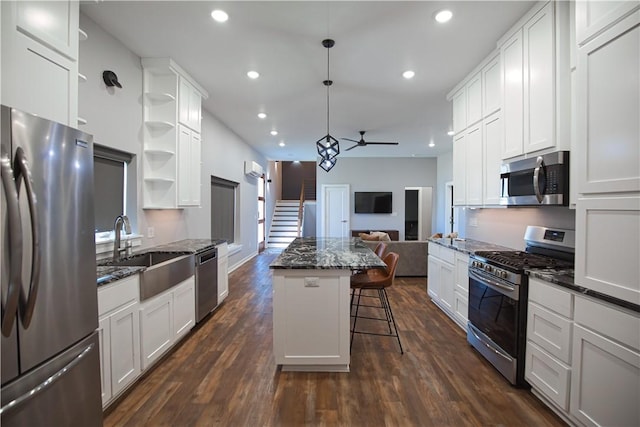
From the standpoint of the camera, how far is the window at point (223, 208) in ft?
18.9

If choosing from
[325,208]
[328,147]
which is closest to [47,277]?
[328,147]

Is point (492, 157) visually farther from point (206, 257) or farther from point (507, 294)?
point (206, 257)

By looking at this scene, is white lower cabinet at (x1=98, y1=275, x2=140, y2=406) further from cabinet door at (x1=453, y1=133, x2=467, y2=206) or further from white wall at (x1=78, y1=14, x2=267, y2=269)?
cabinet door at (x1=453, y1=133, x2=467, y2=206)

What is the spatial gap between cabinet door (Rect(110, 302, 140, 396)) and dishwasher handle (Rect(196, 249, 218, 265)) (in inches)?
43.4

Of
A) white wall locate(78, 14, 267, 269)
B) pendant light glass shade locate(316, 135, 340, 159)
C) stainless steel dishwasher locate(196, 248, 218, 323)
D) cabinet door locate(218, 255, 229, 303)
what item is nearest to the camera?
white wall locate(78, 14, 267, 269)

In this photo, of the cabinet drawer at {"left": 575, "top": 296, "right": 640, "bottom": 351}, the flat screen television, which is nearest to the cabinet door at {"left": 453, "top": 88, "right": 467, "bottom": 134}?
the cabinet drawer at {"left": 575, "top": 296, "right": 640, "bottom": 351}

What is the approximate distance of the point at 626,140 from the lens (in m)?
1.49

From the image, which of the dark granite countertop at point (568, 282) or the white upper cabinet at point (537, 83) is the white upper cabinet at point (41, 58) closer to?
the dark granite countertop at point (568, 282)

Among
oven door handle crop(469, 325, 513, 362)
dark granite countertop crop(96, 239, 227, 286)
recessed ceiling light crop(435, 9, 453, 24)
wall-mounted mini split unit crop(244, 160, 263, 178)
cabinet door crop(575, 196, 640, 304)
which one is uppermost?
recessed ceiling light crop(435, 9, 453, 24)

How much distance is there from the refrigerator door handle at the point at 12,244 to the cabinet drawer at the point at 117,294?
0.72 meters

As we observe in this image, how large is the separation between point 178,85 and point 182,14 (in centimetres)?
103

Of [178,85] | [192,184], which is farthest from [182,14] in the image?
[192,184]

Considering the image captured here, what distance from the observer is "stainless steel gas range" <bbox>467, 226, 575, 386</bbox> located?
7.22 feet

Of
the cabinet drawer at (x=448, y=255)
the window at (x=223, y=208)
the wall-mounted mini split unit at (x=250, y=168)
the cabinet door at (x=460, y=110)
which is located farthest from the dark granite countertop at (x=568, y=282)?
the wall-mounted mini split unit at (x=250, y=168)
